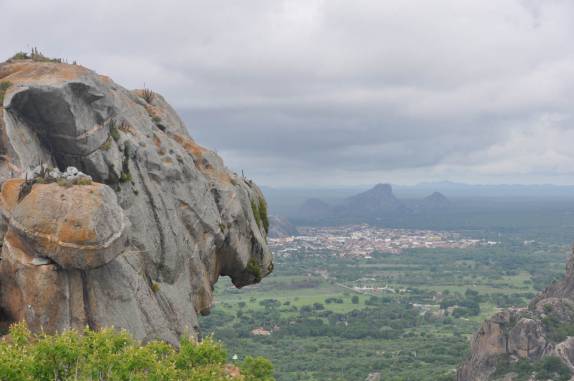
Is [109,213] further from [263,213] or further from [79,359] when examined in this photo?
[263,213]

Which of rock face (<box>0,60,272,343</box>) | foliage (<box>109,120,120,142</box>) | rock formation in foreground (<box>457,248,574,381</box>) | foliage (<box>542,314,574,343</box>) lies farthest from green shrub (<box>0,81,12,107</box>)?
foliage (<box>542,314,574,343</box>)

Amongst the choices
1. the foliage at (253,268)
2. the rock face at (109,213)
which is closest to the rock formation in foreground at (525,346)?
the foliage at (253,268)

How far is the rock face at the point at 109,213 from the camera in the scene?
75.5 ft

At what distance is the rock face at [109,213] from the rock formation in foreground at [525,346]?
→ 208 ft

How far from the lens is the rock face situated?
23.0 metres

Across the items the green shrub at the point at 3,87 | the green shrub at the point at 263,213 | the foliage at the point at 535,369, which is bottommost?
the foliage at the point at 535,369

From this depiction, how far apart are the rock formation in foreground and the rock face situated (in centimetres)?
6334

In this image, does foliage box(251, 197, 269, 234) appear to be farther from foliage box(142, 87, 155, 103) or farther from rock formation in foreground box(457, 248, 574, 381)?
rock formation in foreground box(457, 248, 574, 381)

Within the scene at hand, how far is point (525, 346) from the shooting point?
92812 millimetres

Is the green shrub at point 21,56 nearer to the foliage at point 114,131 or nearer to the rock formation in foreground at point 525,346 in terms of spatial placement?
the foliage at point 114,131

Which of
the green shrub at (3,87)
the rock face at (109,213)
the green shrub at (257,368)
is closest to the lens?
the rock face at (109,213)

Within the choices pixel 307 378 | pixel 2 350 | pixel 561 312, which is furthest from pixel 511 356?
pixel 2 350

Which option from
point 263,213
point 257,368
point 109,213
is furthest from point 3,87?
point 263,213

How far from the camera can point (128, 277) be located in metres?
25.8
